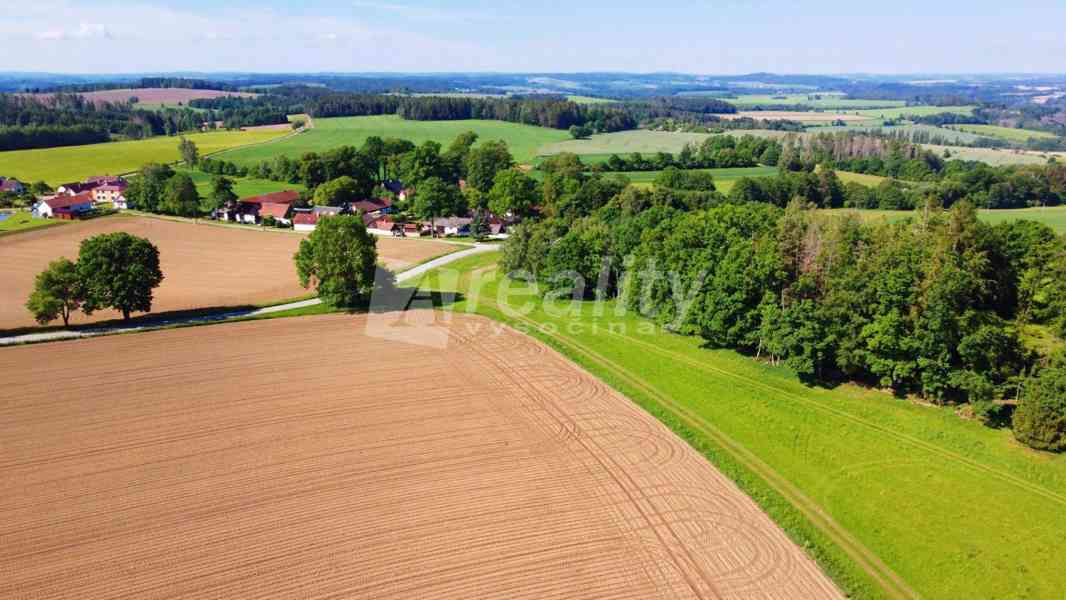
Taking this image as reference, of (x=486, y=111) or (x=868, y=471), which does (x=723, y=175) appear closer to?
(x=868, y=471)

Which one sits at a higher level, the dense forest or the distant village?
the dense forest

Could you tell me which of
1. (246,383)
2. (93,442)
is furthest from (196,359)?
(93,442)

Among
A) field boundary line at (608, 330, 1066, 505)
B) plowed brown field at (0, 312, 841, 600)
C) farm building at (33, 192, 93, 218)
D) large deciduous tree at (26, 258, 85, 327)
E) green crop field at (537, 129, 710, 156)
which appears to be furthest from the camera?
green crop field at (537, 129, 710, 156)

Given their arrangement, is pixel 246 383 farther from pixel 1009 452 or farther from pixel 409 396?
pixel 1009 452

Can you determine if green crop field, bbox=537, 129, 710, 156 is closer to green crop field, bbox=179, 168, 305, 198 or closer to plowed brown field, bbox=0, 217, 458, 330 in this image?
green crop field, bbox=179, 168, 305, 198

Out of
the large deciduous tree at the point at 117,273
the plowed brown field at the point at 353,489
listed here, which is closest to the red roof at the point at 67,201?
the large deciduous tree at the point at 117,273

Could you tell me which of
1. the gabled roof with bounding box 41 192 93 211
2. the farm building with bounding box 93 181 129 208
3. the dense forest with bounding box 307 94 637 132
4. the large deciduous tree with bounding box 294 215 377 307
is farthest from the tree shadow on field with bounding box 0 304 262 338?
the dense forest with bounding box 307 94 637 132

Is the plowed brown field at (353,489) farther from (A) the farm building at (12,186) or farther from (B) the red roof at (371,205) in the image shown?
(A) the farm building at (12,186)
